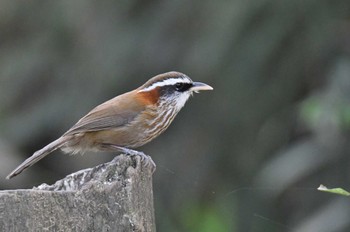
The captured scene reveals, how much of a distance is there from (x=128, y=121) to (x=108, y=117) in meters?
0.14

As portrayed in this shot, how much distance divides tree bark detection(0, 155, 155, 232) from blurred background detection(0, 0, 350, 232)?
18.2 ft

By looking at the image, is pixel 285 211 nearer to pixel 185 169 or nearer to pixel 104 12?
pixel 185 169

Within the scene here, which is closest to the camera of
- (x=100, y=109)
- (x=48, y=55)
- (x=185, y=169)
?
(x=100, y=109)

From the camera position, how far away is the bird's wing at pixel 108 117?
6.83 m

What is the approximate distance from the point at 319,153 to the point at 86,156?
2913mm

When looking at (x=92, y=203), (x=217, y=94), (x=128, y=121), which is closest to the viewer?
(x=92, y=203)

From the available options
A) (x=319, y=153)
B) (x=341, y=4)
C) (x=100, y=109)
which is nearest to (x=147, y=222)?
Result: (x=100, y=109)

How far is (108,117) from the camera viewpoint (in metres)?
6.91

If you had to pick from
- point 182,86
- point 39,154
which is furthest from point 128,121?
point 39,154

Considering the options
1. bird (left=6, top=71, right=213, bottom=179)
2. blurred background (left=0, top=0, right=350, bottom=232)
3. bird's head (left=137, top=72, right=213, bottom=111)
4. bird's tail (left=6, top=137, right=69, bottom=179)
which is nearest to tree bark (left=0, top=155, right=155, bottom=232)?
bird's tail (left=6, top=137, right=69, bottom=179)

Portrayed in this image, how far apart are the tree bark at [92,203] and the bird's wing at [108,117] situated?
79.0 inches

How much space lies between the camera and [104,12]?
12.7 meters

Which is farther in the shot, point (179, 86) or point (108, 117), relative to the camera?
point (179, 86)

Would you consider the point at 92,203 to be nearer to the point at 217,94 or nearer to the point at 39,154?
the point at 39,154
